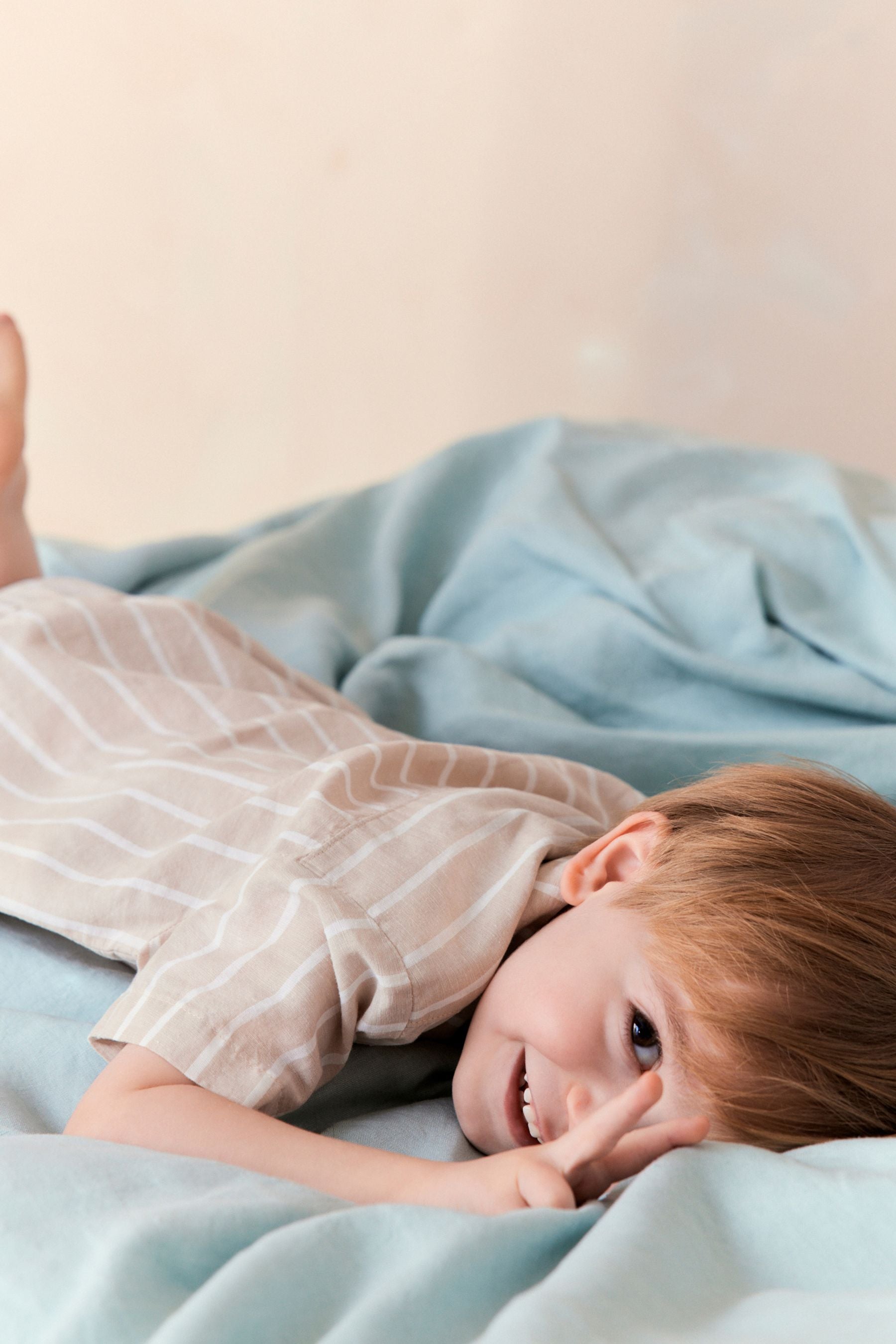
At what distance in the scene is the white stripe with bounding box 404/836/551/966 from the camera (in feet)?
2.02

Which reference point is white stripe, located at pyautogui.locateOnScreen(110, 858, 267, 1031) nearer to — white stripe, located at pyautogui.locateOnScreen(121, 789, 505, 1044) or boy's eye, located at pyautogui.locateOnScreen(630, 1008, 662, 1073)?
white stripe, located at pyautogui.locateOnScreen(121, 789, 505, 1044)

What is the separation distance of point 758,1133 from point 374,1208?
21cm

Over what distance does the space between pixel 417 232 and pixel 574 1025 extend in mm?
1922

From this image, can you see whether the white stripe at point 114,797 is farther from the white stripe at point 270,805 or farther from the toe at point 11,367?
the toe at point 11,367

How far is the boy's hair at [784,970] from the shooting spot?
1.77 feet

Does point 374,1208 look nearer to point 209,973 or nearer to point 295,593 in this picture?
point 209,973

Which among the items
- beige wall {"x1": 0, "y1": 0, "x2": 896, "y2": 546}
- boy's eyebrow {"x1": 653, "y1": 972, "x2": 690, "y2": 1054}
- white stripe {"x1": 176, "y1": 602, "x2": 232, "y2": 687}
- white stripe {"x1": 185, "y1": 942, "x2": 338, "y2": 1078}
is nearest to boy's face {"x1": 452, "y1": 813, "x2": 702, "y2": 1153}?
boy's eyebrow {"x1": 653, "y1": 972, "x2": 690, "y2": 1054}

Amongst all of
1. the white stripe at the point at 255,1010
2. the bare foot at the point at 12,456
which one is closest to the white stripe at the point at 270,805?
the white stripe at the point at 255,1010

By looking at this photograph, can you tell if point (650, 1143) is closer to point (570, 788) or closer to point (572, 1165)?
point (572, 1165)

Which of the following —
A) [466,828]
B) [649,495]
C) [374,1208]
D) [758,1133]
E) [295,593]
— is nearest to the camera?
[374,1208]

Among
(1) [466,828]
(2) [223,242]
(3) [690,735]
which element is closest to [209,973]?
(1) [466,828]

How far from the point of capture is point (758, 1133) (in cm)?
55

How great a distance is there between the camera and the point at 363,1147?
54 centimetres

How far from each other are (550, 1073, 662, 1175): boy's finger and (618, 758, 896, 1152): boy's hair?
8 centimetres
